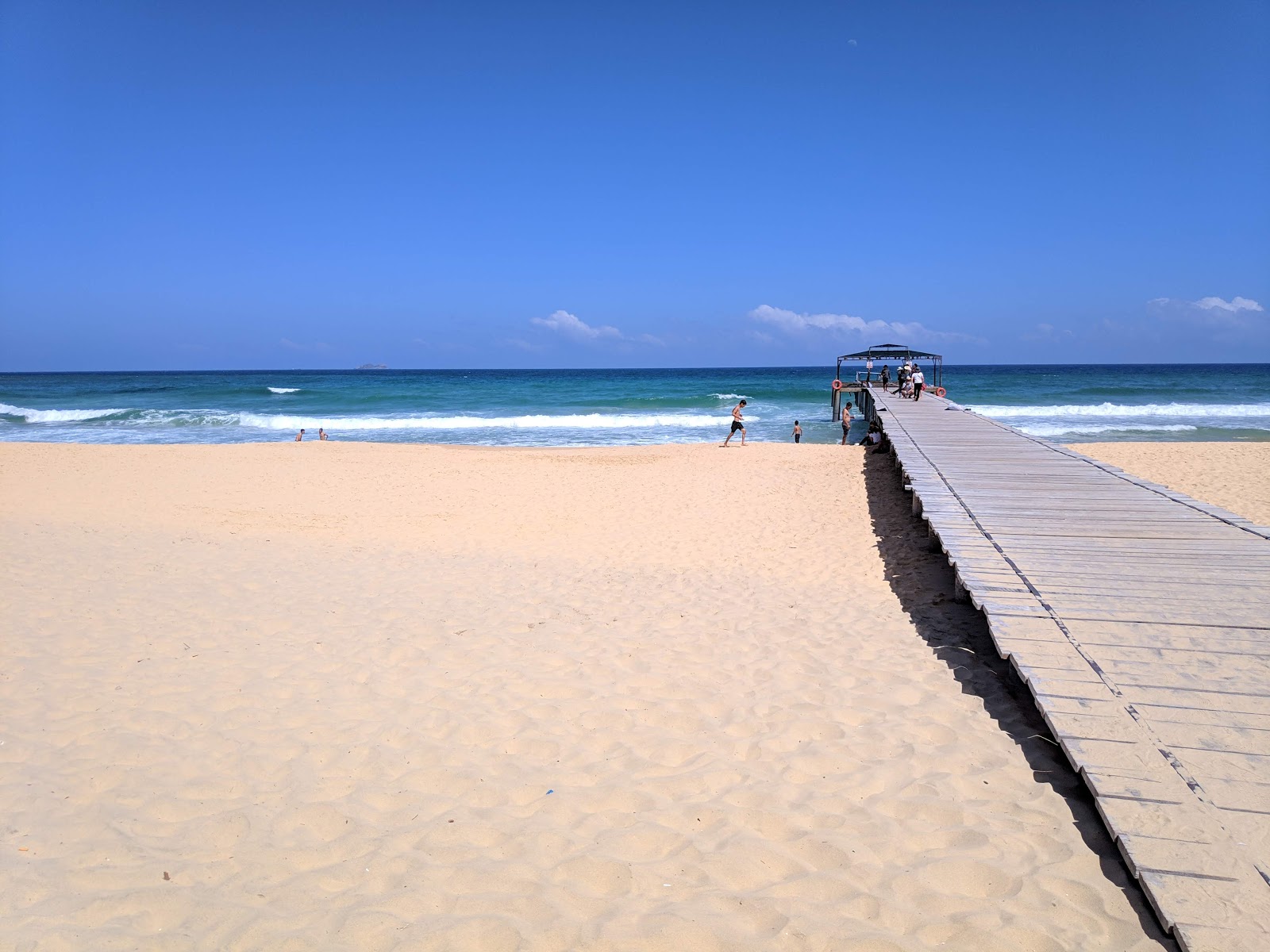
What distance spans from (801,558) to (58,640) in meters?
6.81

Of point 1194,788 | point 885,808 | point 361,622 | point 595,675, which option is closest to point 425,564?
point 361,622

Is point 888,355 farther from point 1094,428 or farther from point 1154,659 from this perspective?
point 1154,659

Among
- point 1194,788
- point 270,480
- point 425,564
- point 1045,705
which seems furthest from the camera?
point 270,480

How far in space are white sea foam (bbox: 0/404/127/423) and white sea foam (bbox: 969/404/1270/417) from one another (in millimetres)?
40755

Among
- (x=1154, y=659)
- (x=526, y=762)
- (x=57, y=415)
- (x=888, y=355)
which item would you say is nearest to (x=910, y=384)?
(x=888, y=355)

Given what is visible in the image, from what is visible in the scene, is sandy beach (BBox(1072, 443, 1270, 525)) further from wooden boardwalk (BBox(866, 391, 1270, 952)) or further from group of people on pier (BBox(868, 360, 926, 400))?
group of people on pier (BBox(868, 360, 926, 400))

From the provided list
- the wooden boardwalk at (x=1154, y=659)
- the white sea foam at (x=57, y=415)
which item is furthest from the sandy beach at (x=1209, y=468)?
the white sea foam at (x=57, y=415)

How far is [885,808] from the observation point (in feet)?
11.0

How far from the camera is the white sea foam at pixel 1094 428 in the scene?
27.2m

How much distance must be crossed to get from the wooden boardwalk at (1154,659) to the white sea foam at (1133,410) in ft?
93.4

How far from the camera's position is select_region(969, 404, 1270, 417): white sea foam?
112ft

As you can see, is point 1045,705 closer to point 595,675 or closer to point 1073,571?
point 1073,571

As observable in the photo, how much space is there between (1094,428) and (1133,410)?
8782 mm

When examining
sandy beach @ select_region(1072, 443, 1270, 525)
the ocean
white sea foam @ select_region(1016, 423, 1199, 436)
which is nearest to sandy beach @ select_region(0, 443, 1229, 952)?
sandy beach @ select_region(1072, 443, 1270, 525)
